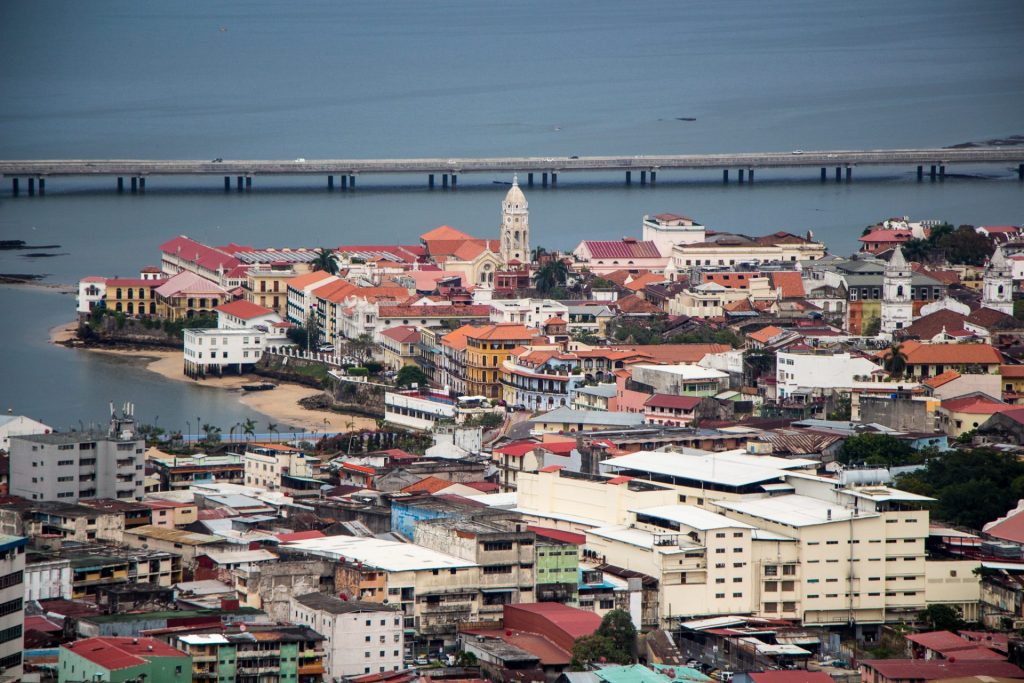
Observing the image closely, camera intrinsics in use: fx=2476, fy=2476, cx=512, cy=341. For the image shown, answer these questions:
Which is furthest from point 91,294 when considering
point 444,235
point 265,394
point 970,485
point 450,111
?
point 450,111

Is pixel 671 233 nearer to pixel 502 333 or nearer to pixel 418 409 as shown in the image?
pixel 502 333

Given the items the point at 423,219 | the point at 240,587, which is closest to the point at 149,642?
the point at 240,587

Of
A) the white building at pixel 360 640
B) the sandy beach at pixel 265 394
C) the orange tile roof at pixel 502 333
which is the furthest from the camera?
the orange tile roof at pixel 502 333

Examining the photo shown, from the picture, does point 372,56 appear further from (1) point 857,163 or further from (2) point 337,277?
(2) point 337,277

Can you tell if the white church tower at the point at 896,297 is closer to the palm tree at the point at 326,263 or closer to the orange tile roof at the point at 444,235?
the palm tree at the point at 326,263

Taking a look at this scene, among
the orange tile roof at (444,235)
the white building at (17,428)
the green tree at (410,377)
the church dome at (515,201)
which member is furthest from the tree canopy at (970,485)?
the orange tile roof at (444,235)
